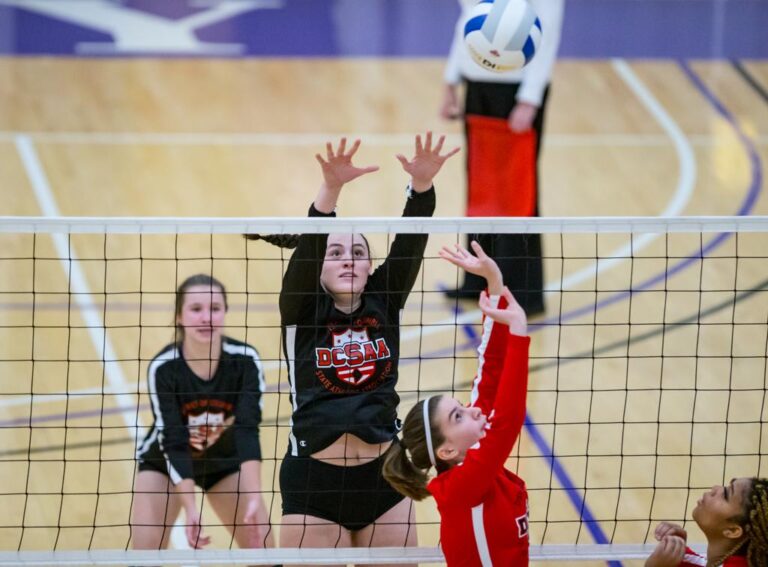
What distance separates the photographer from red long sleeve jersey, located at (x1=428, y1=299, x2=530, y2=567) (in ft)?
12.9

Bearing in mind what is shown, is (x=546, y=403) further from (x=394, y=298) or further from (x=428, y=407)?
(x=428, y=407)

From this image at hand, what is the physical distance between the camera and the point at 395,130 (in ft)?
35.7

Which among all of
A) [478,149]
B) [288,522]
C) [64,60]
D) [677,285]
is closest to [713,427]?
[677,285]

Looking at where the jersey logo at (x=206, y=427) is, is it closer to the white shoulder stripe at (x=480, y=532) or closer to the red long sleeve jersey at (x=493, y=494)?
the red long sleeve jersey at (x=493, y=494)

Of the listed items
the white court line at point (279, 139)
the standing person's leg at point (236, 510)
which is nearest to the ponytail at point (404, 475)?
the standing person's leg at point (236, 510)

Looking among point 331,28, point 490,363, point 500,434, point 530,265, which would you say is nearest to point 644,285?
point 530,265

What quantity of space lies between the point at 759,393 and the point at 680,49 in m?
6.63

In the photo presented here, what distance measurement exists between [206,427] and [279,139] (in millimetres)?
6109

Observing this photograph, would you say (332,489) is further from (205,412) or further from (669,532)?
(669,532)

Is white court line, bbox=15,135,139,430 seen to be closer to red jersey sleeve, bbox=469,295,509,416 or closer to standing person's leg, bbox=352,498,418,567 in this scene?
standing person's leg, bbox=352,498,418,567

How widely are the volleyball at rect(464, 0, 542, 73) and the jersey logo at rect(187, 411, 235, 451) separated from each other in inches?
98.6

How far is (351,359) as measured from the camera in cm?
448

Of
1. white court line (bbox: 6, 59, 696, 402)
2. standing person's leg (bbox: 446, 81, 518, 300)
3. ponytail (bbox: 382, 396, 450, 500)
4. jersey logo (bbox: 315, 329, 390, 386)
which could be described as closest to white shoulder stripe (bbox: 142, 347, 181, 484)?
jersey logo (bbox: 315, 329, 390, 386)

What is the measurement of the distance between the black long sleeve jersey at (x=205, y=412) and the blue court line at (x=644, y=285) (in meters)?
0.92
